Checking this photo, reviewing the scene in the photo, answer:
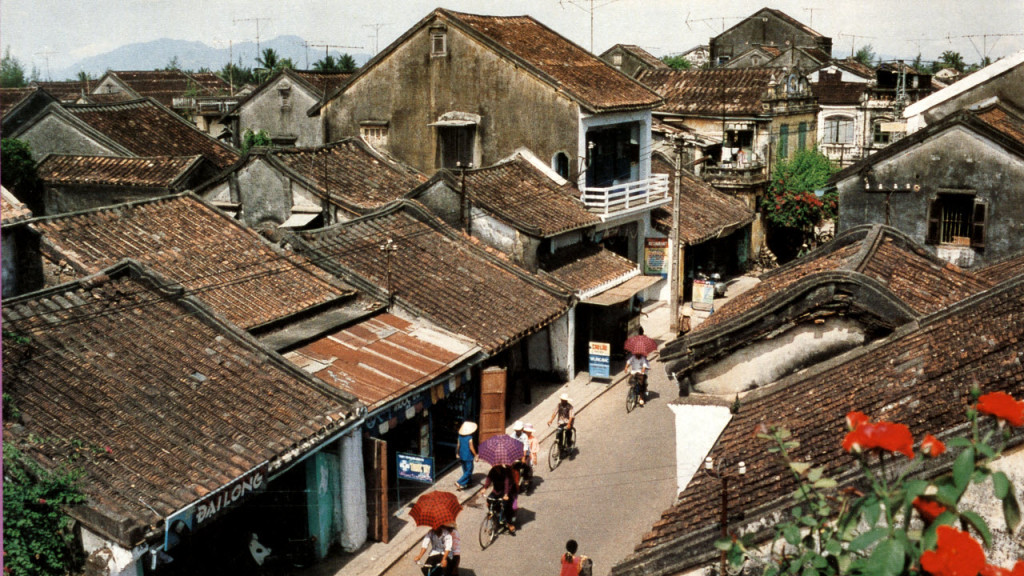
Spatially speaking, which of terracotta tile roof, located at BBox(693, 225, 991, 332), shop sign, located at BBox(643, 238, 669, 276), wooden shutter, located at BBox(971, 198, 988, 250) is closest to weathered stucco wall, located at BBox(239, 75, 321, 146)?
shop sign, located at BBox(643, 238, 669, 276)

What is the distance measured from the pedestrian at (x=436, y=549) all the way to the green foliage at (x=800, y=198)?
29.9 metres

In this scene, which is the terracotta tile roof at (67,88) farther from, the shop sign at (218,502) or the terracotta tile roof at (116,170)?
the shop sign at (218,502)

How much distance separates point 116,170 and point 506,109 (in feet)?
42.4

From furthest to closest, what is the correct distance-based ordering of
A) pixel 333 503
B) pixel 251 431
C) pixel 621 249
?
pixel 621 249 → pixel 333 503 → pixel 251 431

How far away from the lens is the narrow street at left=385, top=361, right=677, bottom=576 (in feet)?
55.9

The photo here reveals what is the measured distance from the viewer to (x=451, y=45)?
31703mm

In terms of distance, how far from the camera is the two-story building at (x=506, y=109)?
30.9m

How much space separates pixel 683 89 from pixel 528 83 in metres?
21.3

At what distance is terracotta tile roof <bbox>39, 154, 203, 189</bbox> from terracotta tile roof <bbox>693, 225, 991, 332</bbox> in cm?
2036

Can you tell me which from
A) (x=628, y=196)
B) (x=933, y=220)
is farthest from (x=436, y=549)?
(x=628, y=196)

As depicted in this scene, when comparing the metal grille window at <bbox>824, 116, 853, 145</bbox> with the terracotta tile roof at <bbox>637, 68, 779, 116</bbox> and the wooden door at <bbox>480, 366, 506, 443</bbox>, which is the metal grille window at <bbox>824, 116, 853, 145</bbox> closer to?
the terracotta tile roof at <bbox>637, 68, 779, 116</bbox>

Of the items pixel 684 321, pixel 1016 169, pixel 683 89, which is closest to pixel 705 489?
pixel 1016 169

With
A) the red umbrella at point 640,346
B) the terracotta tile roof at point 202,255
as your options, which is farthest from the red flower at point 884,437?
the red umbrella at point 640,346

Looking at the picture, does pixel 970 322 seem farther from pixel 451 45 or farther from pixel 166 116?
pixel 166 116
